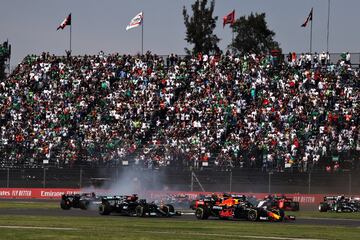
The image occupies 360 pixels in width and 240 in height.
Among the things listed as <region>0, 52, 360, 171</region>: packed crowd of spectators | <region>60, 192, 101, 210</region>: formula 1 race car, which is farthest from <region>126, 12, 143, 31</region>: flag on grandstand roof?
<region>60, 192, 101, 210</region>: formula 1 race car

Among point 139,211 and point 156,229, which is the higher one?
point 139,211

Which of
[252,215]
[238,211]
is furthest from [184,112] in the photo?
[252,215]

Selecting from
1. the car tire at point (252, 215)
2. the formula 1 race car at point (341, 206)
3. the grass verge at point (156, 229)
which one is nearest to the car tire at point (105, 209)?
the grass verge at point (156, 229)

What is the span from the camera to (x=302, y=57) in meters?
73.4

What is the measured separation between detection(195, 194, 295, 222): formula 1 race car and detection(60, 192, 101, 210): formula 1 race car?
9.83 m

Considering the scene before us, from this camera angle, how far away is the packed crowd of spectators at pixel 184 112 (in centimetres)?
6356

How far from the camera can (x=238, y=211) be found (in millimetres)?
40375

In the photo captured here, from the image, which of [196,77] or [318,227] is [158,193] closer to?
[196,77]

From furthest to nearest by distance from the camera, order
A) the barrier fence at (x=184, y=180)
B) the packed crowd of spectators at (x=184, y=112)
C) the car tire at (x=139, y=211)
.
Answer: the packed crowd of spectators at (x=184, y=112) < the barrier fence at (x=184, y=180) < the car tire at (x=139, y=211)

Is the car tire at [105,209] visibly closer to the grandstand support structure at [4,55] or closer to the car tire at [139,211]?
the car tire at [139,211]

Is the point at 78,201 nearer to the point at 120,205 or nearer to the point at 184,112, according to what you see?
the point at 120,205

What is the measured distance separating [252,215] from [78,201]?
40.2 ft

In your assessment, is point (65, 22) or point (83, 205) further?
point (65, 22)

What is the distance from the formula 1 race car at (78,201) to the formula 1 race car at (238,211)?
9831 mm
